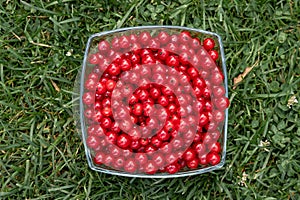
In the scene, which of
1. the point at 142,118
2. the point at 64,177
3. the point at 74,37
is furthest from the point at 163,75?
Result: the point at 64,177

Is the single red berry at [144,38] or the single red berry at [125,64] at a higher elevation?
the single red berry at [144,38]

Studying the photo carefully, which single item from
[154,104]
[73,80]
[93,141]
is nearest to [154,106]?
[154,104]

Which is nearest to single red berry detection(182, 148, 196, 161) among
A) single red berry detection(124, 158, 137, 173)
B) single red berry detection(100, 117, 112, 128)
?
single red berry detection(124, 158, 137, 173)

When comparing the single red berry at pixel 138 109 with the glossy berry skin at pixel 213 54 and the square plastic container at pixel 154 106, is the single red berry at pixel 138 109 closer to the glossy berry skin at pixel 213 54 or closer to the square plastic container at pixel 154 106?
the square plastic container at pixel 154 106

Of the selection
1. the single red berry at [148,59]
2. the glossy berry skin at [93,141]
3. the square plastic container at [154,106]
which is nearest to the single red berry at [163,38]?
the square plastic container at [154,106]

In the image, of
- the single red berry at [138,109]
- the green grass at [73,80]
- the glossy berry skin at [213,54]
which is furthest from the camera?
the green grass at [73,80]

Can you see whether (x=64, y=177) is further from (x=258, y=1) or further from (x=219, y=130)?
(x=258, y=1)
